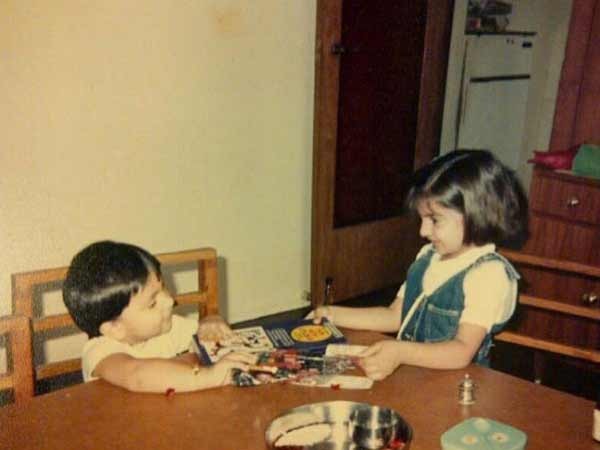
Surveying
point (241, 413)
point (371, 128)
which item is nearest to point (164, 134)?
point (371, 128)

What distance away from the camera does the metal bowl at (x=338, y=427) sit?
0.97m

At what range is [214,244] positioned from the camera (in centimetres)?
304

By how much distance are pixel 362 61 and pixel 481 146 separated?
130 centimetres

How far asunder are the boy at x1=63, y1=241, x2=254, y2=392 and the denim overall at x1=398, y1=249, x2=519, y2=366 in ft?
1.37

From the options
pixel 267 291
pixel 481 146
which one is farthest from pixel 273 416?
pixel 481 146

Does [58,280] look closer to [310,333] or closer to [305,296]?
[310,333]

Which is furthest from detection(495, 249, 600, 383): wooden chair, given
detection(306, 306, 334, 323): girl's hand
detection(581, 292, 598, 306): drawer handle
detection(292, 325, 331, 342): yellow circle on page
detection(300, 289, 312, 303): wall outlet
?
detection(292, 325, 331, 342): yellow circle on page

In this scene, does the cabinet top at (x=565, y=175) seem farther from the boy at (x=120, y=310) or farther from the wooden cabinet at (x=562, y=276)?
the boy at (x=120, y=310)

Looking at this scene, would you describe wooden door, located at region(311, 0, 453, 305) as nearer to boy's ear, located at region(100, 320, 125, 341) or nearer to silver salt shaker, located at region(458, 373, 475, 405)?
boy's ear, located at region(100, 320, 125, 341)

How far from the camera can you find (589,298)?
2.58 m

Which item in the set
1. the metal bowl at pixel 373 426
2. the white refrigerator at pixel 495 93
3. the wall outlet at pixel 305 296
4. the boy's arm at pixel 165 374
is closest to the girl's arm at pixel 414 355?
the metal bowl at pixel 373 426

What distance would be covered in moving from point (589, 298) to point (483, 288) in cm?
147

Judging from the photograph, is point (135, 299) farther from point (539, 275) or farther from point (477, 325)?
point (539, 275)

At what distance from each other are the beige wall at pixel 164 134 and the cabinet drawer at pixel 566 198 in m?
1.10
